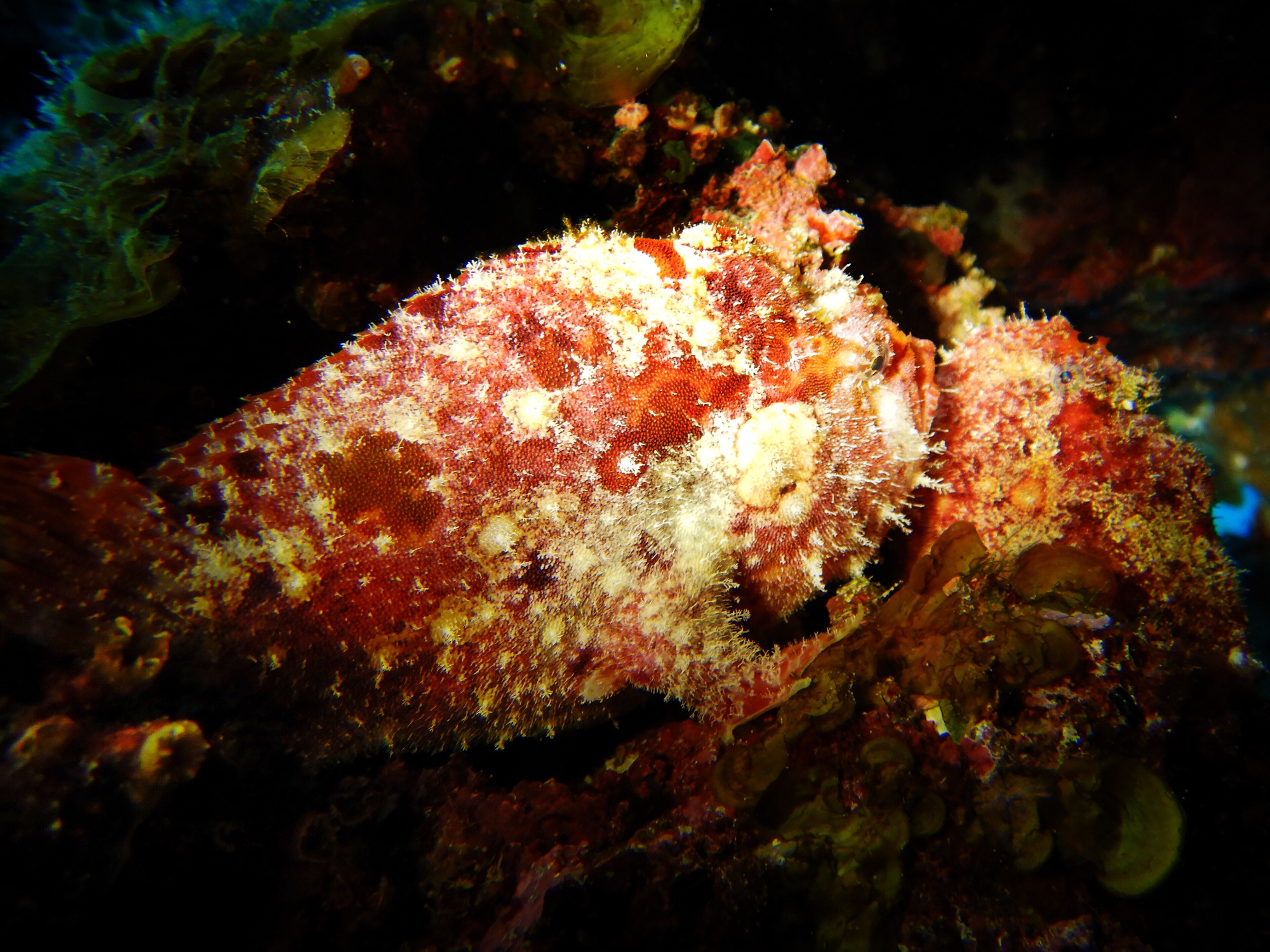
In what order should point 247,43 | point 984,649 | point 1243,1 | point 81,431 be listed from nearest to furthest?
1. point 984,649
2. point 247,43
3. point 81,431
4. point 1243,1

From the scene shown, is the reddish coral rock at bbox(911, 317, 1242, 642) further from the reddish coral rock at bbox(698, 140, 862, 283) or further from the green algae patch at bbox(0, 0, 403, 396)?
the green algae patch at bbox(0, 0, 403, 396)

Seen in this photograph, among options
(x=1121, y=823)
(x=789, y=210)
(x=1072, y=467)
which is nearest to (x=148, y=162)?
(x=789, y=210)

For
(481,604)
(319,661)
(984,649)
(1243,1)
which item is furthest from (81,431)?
(1243,1)

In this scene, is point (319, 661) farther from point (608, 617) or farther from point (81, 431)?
point (81, 431)

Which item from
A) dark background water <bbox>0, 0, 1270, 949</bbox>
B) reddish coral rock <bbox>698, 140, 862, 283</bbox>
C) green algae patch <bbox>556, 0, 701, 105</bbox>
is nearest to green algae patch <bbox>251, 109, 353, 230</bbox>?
dark background water <bbox>0, 0, 1270, 949</bbox>

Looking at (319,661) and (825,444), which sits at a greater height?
(825,444)

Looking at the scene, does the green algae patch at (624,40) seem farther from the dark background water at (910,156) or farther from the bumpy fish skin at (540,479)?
the bumpy fish skin at (540,479)
